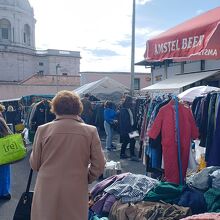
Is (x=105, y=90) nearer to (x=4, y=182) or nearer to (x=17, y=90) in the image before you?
(x=4, y=182)

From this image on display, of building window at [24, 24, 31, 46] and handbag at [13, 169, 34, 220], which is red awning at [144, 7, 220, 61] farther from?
building window at [24, 24, 31, 46]

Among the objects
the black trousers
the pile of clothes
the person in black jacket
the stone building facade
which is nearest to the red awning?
the pile of clothes

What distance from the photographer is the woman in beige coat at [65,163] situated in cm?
332

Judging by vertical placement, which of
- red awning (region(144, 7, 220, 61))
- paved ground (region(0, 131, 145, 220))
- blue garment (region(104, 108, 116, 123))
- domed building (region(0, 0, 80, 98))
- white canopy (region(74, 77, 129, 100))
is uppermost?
domed building (region(0, 0, 80, 98))

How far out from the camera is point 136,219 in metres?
4.21

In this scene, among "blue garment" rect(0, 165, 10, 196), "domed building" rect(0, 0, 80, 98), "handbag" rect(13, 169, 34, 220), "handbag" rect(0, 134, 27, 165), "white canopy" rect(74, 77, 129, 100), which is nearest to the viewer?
"handbag" rect(13, 169, 34, 220)

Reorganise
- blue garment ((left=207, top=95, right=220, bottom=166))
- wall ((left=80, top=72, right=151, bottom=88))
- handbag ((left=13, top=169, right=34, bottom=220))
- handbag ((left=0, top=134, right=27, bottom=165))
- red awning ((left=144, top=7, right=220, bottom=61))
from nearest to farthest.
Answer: handbag ((left=13, top=169, right=34, bottom=220)) < red awning ((left=144, top=7, right=220, bottom=61)) < blue garment ((left=207, top=95, right=220, bottom=166)) < handbag ((left=0, top=134, right=27, bottom=165)) < wall ((left=80, top=72, right=151, bottom=88))

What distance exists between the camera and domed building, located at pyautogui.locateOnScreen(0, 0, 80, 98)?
5938 centimetres

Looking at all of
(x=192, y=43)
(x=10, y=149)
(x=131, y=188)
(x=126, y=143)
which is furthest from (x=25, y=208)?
(x=126, y=143)

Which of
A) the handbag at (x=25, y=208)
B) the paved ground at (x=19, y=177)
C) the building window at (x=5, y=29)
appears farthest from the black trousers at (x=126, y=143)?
the building window at (x=5, y=29)

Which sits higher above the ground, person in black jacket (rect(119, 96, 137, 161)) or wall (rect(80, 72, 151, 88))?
wall (rect(80, 72, 151, 88))

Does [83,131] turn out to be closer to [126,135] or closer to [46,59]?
[126,135]

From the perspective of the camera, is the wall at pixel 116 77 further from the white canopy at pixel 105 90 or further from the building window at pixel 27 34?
the building window at pixel 27 34

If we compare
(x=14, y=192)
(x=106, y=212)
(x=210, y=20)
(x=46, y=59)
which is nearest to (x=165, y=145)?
(x=106, y=212)
